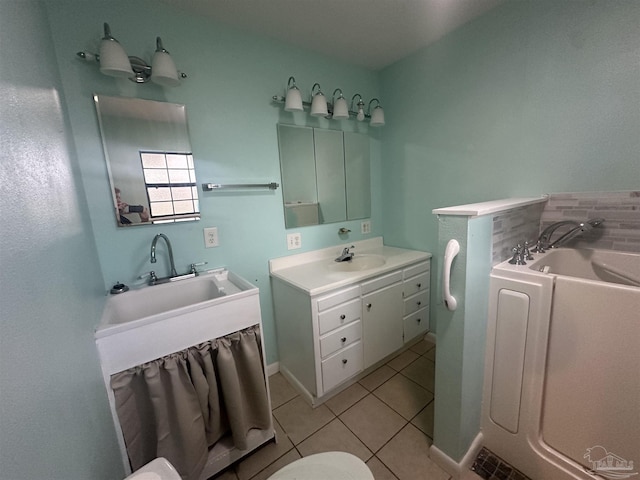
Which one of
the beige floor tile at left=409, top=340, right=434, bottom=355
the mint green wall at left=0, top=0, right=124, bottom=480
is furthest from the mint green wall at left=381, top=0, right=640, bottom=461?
the mint green wall at left=0, top=0, right=124, bottom=480

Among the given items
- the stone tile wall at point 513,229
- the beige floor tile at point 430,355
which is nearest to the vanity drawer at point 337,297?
the stone tile wall at point 513,229

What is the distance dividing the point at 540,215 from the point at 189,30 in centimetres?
241

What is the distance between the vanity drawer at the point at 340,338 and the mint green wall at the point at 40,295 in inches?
39.3

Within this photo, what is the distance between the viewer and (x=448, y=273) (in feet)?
3.34

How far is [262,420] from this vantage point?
1.27 metres

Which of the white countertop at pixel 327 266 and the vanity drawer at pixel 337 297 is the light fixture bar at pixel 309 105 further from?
the vanity drawer at pixel 337 297

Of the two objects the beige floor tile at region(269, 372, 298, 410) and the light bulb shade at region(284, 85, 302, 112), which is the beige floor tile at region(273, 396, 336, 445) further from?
the light bulb shade at region(284, 85, 302, 112)

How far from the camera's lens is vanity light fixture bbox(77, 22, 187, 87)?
108 centimetres

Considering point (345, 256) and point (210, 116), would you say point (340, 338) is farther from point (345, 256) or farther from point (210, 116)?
point (210, 116)

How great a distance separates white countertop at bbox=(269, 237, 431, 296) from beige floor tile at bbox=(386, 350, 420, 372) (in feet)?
2.66

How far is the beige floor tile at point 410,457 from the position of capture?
1173 mm

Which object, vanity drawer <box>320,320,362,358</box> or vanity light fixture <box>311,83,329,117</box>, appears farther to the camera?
vanity light fixture <box>311,83,329,117</box>

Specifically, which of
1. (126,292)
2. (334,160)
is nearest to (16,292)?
(126,292)

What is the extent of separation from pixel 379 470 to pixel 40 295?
5.03 ft
